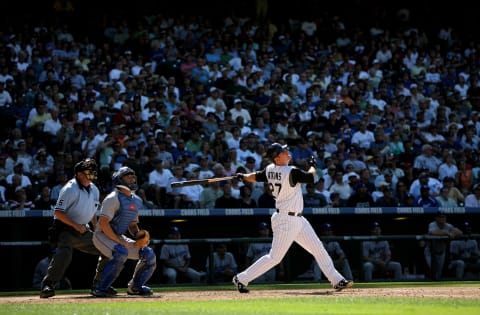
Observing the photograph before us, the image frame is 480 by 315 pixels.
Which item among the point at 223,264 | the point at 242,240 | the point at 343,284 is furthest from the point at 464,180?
the point at 343,284

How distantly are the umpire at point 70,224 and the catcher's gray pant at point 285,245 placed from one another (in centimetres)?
182

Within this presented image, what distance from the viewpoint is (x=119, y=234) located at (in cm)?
1018

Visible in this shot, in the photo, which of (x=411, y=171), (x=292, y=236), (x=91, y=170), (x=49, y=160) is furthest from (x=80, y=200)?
(x=411, y=171)

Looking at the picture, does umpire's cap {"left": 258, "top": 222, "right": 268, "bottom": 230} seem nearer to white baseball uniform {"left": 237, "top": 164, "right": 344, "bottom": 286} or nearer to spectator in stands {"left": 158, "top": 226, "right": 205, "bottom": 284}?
spectator in stands {"left": 158, "top": 226, "right": 205, "bottom": 284}

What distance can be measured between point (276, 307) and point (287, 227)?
2.00m

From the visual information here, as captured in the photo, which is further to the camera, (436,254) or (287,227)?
(436,254)

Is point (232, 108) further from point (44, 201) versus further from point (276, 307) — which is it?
point (276, 307)

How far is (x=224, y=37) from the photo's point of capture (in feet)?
70.7

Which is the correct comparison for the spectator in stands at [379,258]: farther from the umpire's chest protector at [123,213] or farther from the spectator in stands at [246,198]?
the umpire's chest protector at [123,213]

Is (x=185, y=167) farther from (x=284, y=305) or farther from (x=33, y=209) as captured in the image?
(x=284, y=305)

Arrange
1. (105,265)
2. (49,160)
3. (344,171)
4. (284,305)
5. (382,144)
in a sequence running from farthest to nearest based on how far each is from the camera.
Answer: (382,144) < (344,171) < (49,160) < (105,265) < (284,305)

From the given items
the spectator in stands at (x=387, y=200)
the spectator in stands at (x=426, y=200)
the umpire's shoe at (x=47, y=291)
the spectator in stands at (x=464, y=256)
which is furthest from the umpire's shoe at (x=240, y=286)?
the spectator in stands at (x=426, y=200)

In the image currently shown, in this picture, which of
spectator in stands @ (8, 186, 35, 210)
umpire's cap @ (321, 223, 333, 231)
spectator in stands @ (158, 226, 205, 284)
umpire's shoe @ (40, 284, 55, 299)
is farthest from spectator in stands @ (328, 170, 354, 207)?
umpire's shoe @ (40, 284, 55, 299)

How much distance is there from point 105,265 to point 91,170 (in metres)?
1.09
